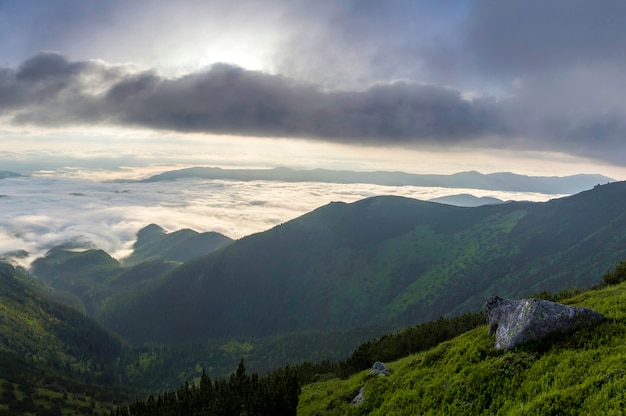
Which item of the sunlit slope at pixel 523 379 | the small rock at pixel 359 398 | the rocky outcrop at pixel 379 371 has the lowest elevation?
the small rock at pixel 359 398

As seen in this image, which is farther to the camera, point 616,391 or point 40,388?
point 40,388

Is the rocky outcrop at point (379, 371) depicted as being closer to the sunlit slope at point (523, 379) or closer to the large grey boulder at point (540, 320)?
the sunlit slope at point (523, 379)

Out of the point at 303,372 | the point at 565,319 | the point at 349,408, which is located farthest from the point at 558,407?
the point at 303,372

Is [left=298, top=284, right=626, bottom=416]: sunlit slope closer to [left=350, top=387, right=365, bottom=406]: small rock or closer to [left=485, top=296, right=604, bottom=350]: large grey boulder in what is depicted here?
[left=485, top=296, right=604, bottom=350]: large grey boulder

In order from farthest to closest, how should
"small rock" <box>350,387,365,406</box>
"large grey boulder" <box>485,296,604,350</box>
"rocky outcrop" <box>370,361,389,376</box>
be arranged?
1. "rocky outcrop" <box>370,361,389,376</box>
2. "small rock" <box>350,387,365,406</box>
3. "large grey boulder" <box>485,296,604,350</box>

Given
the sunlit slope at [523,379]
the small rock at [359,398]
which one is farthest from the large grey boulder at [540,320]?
the small rock at [359,398]

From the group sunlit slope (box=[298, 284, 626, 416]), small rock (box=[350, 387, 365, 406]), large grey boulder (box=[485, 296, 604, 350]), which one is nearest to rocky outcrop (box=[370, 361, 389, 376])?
small rock (box=[350, 387, 365, 406])

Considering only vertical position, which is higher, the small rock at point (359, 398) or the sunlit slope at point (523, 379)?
the sunlit slope at point (523, 379)

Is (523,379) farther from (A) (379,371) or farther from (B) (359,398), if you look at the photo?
(A) (379,371)

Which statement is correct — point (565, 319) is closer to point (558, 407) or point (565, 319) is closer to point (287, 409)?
point (558, 407)
